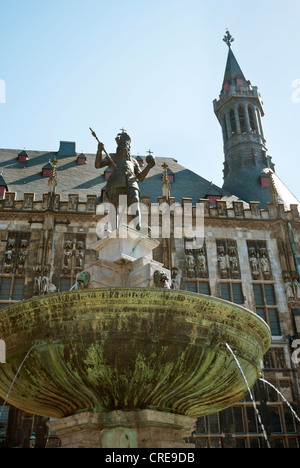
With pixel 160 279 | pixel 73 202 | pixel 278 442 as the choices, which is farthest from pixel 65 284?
pixel 160 279

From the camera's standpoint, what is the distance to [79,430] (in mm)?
6707

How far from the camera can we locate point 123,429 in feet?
21.3

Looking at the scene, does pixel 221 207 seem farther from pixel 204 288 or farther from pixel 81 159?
pixel 81 159

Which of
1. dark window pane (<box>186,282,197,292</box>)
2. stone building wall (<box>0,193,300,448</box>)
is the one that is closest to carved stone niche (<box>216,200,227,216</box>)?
stone building wall (<box>0,193,300,448</box>)

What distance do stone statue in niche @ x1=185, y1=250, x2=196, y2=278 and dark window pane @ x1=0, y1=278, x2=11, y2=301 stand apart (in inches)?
321

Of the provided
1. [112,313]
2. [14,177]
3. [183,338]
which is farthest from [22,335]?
[14,177]

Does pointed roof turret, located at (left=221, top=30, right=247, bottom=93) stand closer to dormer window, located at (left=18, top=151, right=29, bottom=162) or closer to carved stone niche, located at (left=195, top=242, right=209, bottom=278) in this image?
dormer window, located at (left=18, top=151, right=29, bottom=162)

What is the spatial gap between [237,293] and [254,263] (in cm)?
176

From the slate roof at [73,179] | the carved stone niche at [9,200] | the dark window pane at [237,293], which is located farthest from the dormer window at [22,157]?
the dark window pane at [237,293]

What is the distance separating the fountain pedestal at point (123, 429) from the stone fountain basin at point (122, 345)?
0.19 metres

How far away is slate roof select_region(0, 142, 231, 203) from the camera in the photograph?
25.1m

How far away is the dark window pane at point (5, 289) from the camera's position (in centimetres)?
2011

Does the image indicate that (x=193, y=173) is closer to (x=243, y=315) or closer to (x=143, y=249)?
(x=143, y=249)

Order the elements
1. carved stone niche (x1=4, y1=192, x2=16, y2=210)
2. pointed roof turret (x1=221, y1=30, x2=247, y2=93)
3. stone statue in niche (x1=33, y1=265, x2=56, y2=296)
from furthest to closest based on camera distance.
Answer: pointed roof turret (x1=221, y1=30, x2=247, y2=93)
carved stone niche (x1=4, y1=192, x2=16, y2=210)
stone statue in niche (x1=33, y1=265, x2=56, y2=296)
